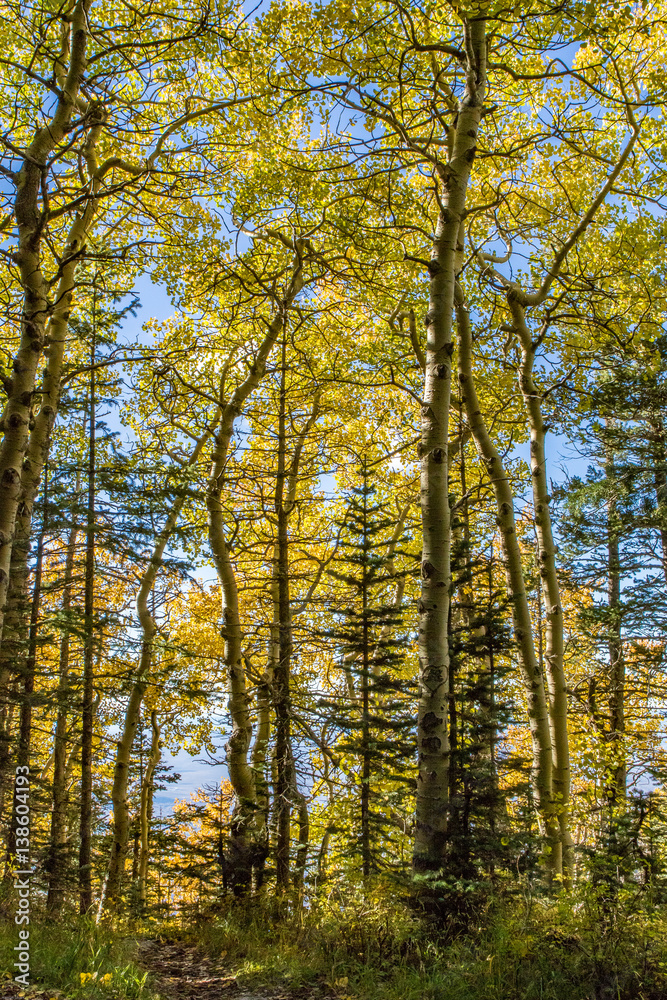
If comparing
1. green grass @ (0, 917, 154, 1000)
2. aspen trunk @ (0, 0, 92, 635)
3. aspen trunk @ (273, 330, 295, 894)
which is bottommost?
green grass @ (0, 917, 154, 1000)

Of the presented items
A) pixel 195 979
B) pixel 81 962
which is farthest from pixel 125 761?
pixel 81 962

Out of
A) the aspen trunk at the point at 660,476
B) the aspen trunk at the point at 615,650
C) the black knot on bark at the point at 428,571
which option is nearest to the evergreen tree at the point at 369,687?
the black knot on bark at the point at 428,571

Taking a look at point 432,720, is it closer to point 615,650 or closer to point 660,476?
point 615,650

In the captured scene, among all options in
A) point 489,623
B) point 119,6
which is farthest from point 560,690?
point 119,6

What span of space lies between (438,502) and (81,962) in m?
4.25

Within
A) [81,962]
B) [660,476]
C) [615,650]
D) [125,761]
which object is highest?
[660,476]

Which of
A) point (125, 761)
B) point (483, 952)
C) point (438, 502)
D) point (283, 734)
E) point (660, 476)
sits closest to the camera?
point (483, 952)

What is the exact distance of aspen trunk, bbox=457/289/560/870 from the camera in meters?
6.48

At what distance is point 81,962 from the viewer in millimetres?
3951

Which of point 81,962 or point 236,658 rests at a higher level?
point 236,658

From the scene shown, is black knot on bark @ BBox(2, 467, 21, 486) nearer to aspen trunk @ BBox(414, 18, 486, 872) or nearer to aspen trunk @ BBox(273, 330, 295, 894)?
aspen trunk @ BBox(273, 330, 295, 894)

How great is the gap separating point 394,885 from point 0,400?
8.35 m

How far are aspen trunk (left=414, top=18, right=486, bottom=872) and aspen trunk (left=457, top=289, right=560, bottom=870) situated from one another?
5.67ft

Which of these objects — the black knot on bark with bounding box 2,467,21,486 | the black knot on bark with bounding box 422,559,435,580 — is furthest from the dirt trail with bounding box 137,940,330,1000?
the black knot on bark with bounding box 2,467,21,486
